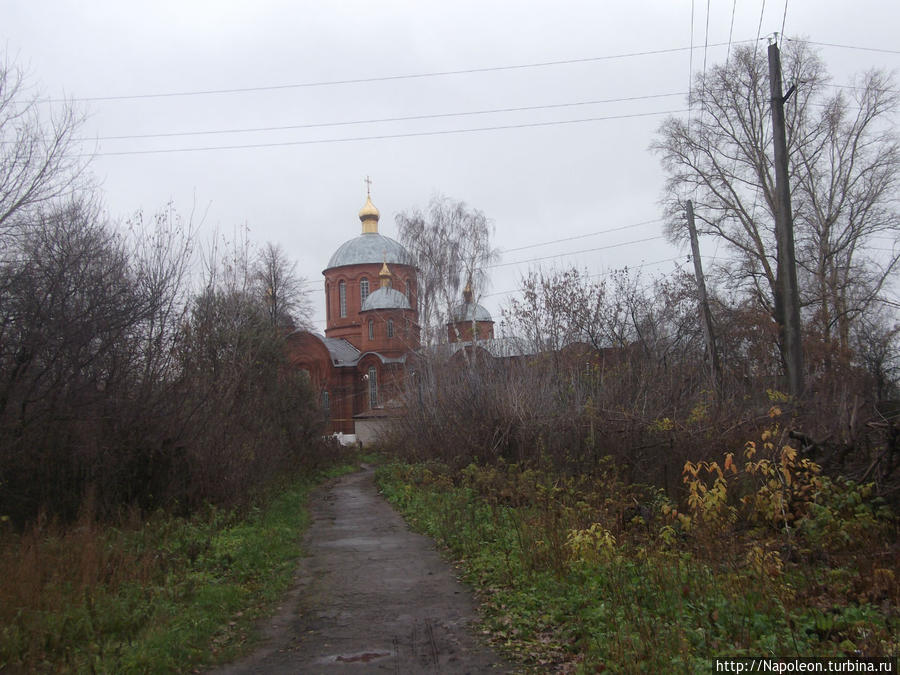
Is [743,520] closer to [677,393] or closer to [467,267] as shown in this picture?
[677,393]

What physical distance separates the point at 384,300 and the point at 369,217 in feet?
25.7

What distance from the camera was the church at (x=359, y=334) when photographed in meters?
48.6

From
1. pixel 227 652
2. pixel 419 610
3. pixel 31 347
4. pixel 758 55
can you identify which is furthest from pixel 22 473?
pixel 758 55

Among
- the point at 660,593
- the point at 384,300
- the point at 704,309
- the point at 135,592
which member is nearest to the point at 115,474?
the point at 135,592

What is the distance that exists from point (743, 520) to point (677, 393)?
211 inches

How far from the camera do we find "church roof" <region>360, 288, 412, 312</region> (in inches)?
1932

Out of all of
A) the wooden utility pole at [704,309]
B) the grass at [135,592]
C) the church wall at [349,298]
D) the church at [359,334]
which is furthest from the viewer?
the church wall at [349,298]

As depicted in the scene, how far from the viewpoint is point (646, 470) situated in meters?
12.6

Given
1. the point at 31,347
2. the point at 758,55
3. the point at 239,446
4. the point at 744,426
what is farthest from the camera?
the point at 758,55

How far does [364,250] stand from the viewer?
5400 cm

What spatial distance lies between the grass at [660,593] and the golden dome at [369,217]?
46.0 meters

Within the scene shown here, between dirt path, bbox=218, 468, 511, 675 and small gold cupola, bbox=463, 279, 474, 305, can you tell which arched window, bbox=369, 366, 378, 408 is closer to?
small gold cupola, bbox=463, 279, 474, 305

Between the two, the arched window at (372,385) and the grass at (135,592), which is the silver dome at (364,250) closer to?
the arched window at (372,385)

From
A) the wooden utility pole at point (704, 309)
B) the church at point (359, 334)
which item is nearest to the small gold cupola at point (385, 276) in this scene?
the church at point (359, 334)
